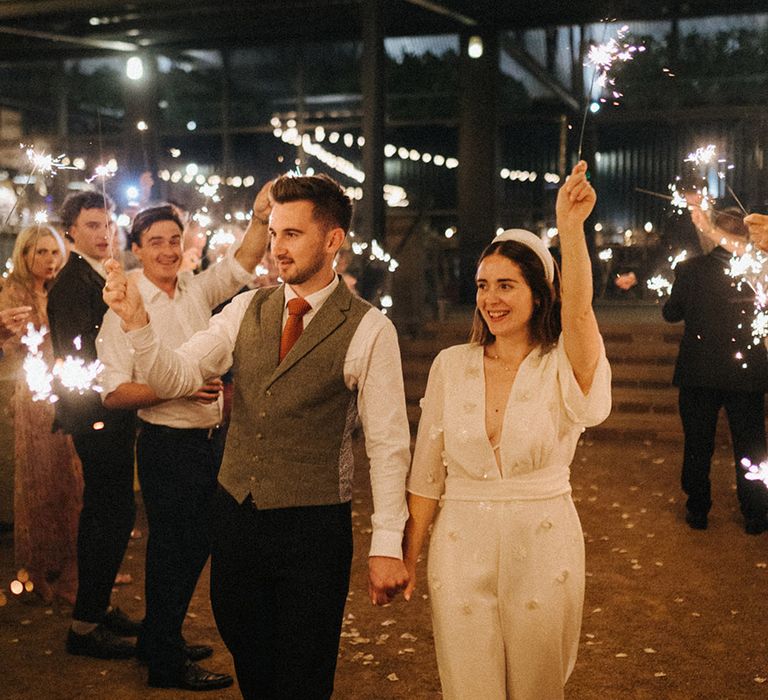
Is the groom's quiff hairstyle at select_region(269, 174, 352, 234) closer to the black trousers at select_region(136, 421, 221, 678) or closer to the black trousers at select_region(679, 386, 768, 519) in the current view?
the black trousers at select_region(136, 421, 221, 678)

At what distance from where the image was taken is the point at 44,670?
438cm

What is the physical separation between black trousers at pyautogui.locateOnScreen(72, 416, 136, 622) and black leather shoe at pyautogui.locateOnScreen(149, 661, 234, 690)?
514mm

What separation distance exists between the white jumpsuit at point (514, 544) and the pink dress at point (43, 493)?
3.13 m

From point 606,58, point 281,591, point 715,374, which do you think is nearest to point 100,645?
point 281,591

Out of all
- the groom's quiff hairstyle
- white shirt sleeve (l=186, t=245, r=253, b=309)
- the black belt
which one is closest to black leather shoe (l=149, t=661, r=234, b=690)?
the black belt

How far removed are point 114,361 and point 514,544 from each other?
5.81 feet

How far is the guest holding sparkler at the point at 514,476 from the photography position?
2.75 meters

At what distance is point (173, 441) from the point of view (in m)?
3.90

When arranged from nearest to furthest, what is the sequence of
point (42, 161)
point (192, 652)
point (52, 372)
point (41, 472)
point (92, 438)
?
point (42, 161) < point (92, 438) < point (192, 652) < point (52, 372) < point (41, 472)

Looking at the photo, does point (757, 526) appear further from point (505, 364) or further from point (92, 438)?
point (92, 438)

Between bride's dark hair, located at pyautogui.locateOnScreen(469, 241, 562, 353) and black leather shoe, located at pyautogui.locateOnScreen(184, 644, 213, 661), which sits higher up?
bride's dark hair, located at pyautogui.locateOnScreen(469, 241, 562, 353)

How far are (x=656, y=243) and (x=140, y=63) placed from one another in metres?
9.09

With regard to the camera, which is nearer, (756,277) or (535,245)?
(535,245)

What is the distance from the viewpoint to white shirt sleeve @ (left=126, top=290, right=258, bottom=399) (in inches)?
107
